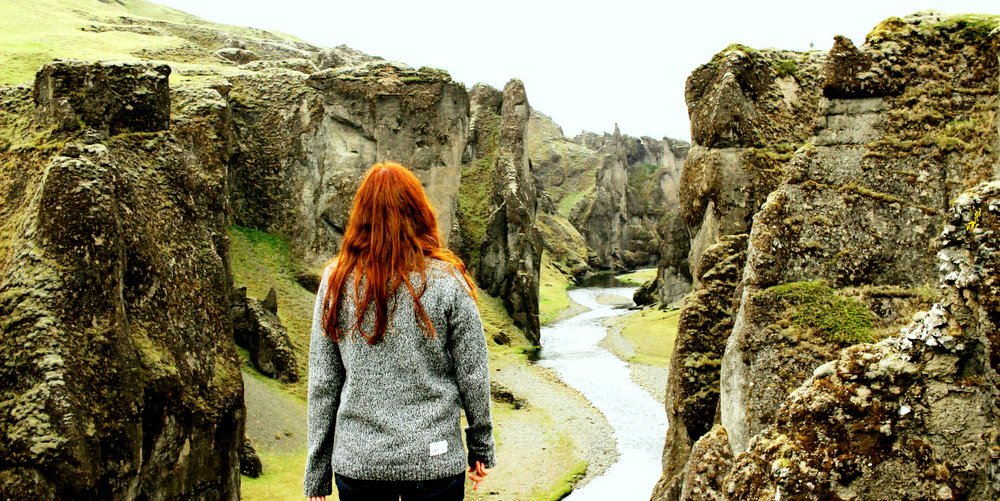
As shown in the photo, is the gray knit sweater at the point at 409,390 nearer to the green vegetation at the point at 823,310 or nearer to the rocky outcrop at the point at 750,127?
the green vegetation at the point at 823,310

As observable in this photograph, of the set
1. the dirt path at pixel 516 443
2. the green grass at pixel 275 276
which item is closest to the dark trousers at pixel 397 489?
the dirt path at pixel 516 443

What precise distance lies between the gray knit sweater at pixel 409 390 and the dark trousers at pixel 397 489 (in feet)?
0.20

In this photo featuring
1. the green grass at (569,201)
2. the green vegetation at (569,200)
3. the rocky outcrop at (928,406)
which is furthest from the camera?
the green grass at (569,201)

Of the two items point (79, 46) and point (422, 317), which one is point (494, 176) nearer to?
point (79, 46)

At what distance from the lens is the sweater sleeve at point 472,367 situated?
5582mm

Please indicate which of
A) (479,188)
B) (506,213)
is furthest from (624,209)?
(506,213)

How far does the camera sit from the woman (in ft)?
17.8

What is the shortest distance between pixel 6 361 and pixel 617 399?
33043 millimetres

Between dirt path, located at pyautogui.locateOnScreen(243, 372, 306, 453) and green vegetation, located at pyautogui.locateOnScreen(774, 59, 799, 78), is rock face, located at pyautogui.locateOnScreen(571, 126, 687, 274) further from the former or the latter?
green vegetation, located at pyautogui.locateOnScreen(774, 59, 799, 78)

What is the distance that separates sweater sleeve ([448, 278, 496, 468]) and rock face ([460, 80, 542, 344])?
56884mm

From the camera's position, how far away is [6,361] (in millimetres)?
14328

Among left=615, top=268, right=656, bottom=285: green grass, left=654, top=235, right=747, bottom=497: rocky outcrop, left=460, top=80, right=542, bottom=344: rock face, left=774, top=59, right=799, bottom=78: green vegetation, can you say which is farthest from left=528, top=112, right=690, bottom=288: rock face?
left=654, top=235, right=747, bottom=497: rocky outcrop

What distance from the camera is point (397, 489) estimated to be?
544 cm

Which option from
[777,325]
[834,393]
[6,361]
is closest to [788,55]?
[777,325]
